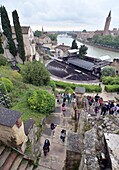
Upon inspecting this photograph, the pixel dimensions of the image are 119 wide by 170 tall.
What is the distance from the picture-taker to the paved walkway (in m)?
6.37

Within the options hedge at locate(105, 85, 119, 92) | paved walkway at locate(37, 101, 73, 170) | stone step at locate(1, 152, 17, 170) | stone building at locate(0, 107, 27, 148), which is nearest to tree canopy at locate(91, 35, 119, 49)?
hedge at locate(105, 85, 119, 92)

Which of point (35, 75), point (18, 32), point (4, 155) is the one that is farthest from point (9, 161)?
point (18, 32)

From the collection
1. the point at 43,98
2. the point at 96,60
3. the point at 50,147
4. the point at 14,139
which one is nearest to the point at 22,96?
the point at 43,98

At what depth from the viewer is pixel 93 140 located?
4.65 m

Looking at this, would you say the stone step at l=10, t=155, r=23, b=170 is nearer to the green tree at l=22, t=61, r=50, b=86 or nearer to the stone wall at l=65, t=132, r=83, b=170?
the stone wall at l=65, t=132, r=83, b=170

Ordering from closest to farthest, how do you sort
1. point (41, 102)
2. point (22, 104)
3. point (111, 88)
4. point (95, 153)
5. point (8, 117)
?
point (95, 153), point (8, 117), point (41, 102), point (22, 104), point (111, 88)

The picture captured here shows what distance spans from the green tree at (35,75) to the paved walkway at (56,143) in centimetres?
484

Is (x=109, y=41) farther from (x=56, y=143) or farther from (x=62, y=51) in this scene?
(x=56, y=143)

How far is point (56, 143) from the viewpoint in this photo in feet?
25.6

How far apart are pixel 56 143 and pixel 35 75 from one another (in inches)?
345

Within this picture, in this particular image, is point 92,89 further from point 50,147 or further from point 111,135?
point 111,135

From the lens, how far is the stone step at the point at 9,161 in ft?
15.7

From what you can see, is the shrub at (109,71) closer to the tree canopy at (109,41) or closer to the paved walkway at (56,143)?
the paved walkway at (56,143)

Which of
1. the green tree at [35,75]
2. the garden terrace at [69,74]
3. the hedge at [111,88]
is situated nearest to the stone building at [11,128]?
the green tree at [35,75]
